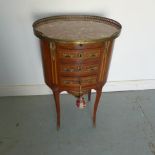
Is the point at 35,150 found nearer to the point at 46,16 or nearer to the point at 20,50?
the point at 20,50

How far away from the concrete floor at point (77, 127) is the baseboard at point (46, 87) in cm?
5

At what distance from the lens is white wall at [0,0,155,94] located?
147 centimetres

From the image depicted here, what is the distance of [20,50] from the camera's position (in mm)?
1622

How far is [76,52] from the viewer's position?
110 cm

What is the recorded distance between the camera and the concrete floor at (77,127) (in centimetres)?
135

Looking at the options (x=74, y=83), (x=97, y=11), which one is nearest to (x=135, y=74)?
(x=97, y=11)

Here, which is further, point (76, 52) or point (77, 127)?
point (77, 127)

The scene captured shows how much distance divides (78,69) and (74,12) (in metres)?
0.54

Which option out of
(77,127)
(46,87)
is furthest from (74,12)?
(77,127)

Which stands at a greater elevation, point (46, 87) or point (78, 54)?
point (78, 54)

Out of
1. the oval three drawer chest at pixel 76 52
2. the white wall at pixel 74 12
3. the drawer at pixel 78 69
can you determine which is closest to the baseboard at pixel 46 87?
the white wall at pixel 74 12

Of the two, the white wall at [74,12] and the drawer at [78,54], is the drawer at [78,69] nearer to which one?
the drawer at [78,54]

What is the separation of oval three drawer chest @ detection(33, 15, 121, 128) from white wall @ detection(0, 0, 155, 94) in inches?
7.6

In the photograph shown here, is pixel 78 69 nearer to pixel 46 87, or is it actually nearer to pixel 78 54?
pixel 78 54
